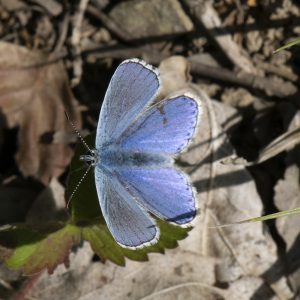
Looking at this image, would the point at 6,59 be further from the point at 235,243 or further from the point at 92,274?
the point at 235,243

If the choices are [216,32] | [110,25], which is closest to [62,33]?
[110,25]

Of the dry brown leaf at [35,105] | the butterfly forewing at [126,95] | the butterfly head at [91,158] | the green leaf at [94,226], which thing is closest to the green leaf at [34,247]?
the green leaf at [94,226]

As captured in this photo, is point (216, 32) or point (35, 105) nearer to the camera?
point (216, 32)

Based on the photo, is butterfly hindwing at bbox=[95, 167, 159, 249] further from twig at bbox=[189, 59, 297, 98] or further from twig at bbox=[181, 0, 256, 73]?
twig at bbox=[181, 0, 256, 73]

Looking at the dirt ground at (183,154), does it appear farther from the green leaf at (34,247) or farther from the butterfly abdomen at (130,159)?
the butterfly abdomen at (130,159)

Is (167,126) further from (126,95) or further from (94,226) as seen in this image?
(94,226)
